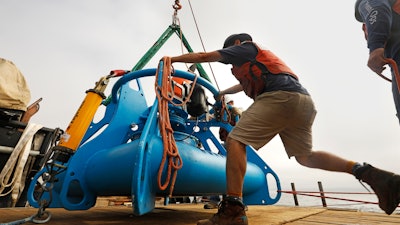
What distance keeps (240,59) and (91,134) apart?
1640 mm

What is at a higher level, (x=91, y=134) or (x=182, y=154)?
(x=91, y=134)

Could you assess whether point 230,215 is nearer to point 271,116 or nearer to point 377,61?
point 271,116

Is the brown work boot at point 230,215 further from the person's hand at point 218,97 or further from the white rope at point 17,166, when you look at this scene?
the white rope at point 17,166

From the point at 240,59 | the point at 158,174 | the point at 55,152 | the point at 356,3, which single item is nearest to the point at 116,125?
the point at 55,152

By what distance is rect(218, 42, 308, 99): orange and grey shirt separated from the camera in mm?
1893

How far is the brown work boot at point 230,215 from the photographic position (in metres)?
1.47

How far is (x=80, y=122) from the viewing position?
1.89 metres

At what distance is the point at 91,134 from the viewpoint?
7.88 feet

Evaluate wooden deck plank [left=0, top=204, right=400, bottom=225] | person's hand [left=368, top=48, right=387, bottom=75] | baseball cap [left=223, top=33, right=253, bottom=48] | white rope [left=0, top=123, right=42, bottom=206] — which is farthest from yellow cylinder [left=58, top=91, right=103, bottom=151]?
person's hand [left=368, top=48, right=387, bottom=75]

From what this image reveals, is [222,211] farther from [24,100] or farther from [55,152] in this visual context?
[24,100]

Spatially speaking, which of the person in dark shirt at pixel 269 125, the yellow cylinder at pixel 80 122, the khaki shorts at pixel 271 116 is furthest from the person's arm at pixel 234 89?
the yellow cylinder at pixel 80 122

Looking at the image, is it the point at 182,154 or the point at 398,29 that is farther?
the point at 182,154

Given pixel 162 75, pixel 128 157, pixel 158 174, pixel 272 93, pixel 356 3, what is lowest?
pixel 158 174

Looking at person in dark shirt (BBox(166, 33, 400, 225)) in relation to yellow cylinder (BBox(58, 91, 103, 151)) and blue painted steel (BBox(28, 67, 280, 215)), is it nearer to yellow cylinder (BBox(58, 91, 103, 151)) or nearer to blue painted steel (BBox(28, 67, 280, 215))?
blue painted steel (BBox(28, 67, 280, 215))
